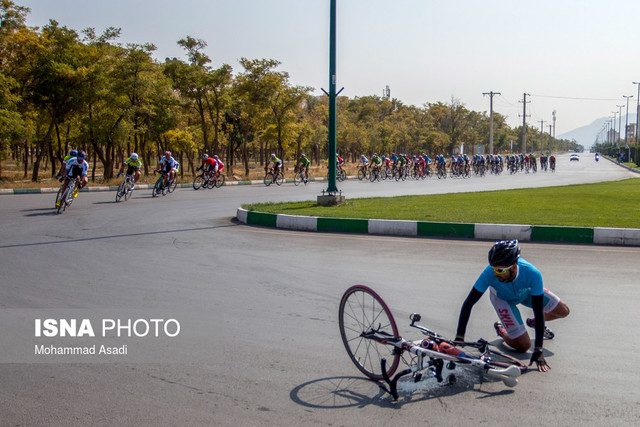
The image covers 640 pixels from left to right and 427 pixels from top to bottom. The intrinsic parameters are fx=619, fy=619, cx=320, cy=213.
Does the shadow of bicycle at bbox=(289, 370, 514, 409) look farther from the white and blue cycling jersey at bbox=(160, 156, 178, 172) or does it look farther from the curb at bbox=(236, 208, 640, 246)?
the white and blue cycling jersey at bbox=(160, 156, 178, 172)

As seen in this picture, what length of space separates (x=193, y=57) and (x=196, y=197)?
765 inches

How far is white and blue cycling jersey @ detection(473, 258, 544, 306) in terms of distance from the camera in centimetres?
446

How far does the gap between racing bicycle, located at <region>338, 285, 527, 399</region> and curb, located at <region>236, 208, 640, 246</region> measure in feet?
23.2

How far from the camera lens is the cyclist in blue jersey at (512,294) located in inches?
168

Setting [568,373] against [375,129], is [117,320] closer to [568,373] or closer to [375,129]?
[568,373]

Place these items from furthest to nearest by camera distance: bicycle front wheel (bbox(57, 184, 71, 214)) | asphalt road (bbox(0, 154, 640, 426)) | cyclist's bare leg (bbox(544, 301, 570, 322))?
bicycle front wheel (bbox(57, 184, 71, 214))
cyclist's bare leg (bbox(544, 301, 570, 322))
asphalt road (bbox(0, 154, 640, 426))

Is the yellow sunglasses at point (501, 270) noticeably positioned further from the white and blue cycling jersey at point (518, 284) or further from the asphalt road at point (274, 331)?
the asphalt road at point (274, 331)

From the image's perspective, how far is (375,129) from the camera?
271 ft

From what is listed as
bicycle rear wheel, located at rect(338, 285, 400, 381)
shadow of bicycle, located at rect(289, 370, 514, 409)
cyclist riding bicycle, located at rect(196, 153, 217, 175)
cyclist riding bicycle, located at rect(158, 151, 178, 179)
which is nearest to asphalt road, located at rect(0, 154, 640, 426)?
shadow of bicycle, located at rect(289, 370, 514, 409)

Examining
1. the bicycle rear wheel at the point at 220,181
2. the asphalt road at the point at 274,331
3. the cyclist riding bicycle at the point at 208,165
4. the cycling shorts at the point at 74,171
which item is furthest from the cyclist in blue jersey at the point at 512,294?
the bicycle rear wheel at the point at 220,181

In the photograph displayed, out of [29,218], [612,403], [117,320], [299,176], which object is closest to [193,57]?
[299,176]

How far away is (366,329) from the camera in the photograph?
4.32 meters

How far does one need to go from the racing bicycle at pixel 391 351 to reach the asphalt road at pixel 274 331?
11cm

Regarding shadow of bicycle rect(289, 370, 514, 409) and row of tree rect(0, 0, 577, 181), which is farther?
row of tree rect(0, 0, 577, 181)
